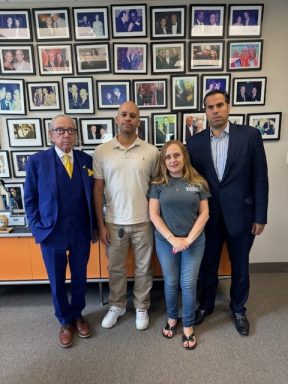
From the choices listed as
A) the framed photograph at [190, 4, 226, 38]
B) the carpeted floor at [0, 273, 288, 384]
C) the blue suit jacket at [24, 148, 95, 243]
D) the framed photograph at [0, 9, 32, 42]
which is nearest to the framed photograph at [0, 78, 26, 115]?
the framed photograph at [0, 9, 32, 42]

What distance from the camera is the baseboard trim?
116 inches

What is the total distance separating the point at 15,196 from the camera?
2.73 m

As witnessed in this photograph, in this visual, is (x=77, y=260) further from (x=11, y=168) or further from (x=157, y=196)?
(x=11, y=168)

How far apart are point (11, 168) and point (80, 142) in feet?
2.29

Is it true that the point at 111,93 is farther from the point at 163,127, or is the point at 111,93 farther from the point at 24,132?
the point at 24,132

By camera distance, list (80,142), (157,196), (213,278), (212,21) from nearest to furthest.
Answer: (157,196) < (213,278) < (212,21) < (80,142)

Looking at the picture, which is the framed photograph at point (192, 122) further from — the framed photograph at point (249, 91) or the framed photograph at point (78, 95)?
the framed photograph at point (78, 95)

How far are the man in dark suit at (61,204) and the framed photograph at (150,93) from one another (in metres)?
0.92

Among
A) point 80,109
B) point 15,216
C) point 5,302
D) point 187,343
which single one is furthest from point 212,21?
point 5,302

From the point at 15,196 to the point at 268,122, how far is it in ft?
8.09

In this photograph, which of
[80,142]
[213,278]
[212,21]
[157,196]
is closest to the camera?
[157,196]

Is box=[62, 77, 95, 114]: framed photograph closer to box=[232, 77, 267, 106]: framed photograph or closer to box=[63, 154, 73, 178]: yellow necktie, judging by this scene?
box=[63, 154, 73, 178]: yellow necktie

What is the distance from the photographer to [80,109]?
101 inches

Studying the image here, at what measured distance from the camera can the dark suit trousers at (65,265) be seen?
1.86m
